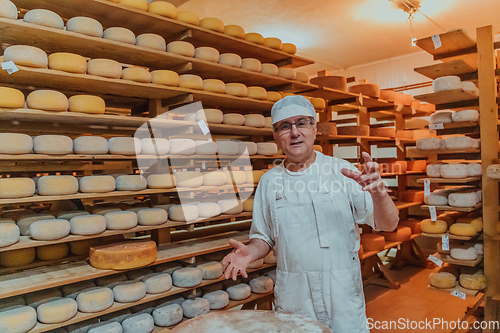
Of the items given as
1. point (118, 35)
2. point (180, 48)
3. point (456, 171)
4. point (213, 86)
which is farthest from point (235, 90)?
point (456, 171)

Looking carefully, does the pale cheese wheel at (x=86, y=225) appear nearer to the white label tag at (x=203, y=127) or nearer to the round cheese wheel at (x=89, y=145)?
the round cheese wheel at (x=89, y=145)

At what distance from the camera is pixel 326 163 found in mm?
1702

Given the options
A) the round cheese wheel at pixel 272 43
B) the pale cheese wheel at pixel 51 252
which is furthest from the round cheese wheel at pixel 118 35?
the pale cheese wheel at pixel 51 252

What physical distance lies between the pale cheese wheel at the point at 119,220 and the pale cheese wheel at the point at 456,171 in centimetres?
259

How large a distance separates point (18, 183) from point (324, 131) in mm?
2747

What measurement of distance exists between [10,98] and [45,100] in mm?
165

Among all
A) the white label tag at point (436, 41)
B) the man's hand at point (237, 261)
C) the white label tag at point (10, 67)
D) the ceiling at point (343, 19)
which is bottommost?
the man's hand at point (237, 261)

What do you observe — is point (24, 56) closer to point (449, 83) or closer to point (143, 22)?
point (143, 22)

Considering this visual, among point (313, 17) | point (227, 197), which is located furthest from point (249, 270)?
point (313, 17)

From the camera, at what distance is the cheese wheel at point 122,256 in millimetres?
2123

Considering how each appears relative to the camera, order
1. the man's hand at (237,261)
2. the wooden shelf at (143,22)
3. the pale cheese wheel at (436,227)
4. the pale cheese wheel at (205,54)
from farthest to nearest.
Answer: the pale cheese wheel at (436,227)
the pale cheese wheel at (205,54)
the wooden shelf at (143,22)
the man's hand at (237,261)

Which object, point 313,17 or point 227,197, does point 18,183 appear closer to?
point 227,197

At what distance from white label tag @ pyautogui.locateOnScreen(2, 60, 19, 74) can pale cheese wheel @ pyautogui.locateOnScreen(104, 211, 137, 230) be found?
967 millimetres

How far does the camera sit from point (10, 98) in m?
1.88
